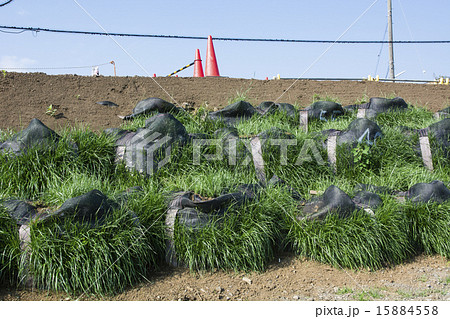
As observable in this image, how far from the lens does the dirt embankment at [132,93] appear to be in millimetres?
5844

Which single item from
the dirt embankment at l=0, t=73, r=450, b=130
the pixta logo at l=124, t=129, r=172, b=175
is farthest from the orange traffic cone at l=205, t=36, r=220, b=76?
the pixta logo at l=124, t=129, r=172, b=175

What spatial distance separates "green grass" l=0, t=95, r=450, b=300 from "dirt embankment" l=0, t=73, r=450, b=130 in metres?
0.69

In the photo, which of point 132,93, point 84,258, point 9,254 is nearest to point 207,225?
point 84,258

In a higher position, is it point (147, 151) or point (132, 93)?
point (132, 93)

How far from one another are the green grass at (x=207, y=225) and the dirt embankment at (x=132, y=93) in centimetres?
69

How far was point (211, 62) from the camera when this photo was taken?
329 inches

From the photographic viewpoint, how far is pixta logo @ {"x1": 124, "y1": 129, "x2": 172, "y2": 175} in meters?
4.71

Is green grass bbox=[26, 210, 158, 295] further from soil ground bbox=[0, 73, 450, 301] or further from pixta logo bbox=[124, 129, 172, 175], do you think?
pixta logo bbox=[124, 129, 172, 175]

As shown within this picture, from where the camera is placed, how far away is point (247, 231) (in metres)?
3.89

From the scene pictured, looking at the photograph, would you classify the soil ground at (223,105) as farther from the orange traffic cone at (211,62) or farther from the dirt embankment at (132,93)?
the orange traffic cone at (211,62)

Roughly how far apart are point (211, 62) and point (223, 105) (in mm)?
2171

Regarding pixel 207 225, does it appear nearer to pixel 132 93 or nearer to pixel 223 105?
pixel 223 105

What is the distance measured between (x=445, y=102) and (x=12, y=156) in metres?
6.95
